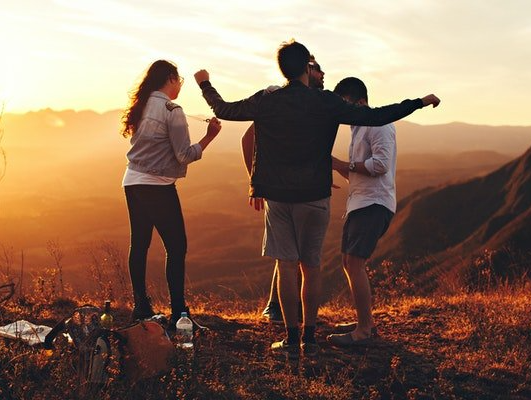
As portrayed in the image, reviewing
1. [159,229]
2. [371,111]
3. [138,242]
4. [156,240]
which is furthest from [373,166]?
[156,240]

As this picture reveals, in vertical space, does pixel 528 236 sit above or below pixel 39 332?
below

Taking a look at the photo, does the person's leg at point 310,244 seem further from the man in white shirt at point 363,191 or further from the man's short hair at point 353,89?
the man's short hair at point 353,89

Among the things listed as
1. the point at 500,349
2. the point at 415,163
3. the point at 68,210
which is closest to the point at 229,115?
the point at 500,349

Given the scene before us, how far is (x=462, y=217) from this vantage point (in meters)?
39.9

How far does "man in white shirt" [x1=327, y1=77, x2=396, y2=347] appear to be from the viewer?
16.0ft

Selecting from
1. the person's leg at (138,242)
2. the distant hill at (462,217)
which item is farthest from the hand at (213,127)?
the distant hill at (462,217)

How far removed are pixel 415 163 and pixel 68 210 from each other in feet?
354

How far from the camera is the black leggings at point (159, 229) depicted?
16.9 ft

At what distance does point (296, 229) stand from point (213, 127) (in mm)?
955

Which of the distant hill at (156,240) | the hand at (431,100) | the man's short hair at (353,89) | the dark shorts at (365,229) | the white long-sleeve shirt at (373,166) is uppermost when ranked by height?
the man's short hair at (353,89)

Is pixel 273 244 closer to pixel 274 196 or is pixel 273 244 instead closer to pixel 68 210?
pixel 274 196

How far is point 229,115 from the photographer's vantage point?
4543mm

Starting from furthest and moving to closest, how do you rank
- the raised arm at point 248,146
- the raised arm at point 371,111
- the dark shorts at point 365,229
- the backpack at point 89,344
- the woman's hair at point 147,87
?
1. the raised arm at point 248,146
2. the woman's hair at point 147,87
3. the dark shorts at point 365,229
4. the raised arm at point 371,111
5. the backpack at point 89,344

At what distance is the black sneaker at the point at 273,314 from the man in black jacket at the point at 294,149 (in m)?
1.13
